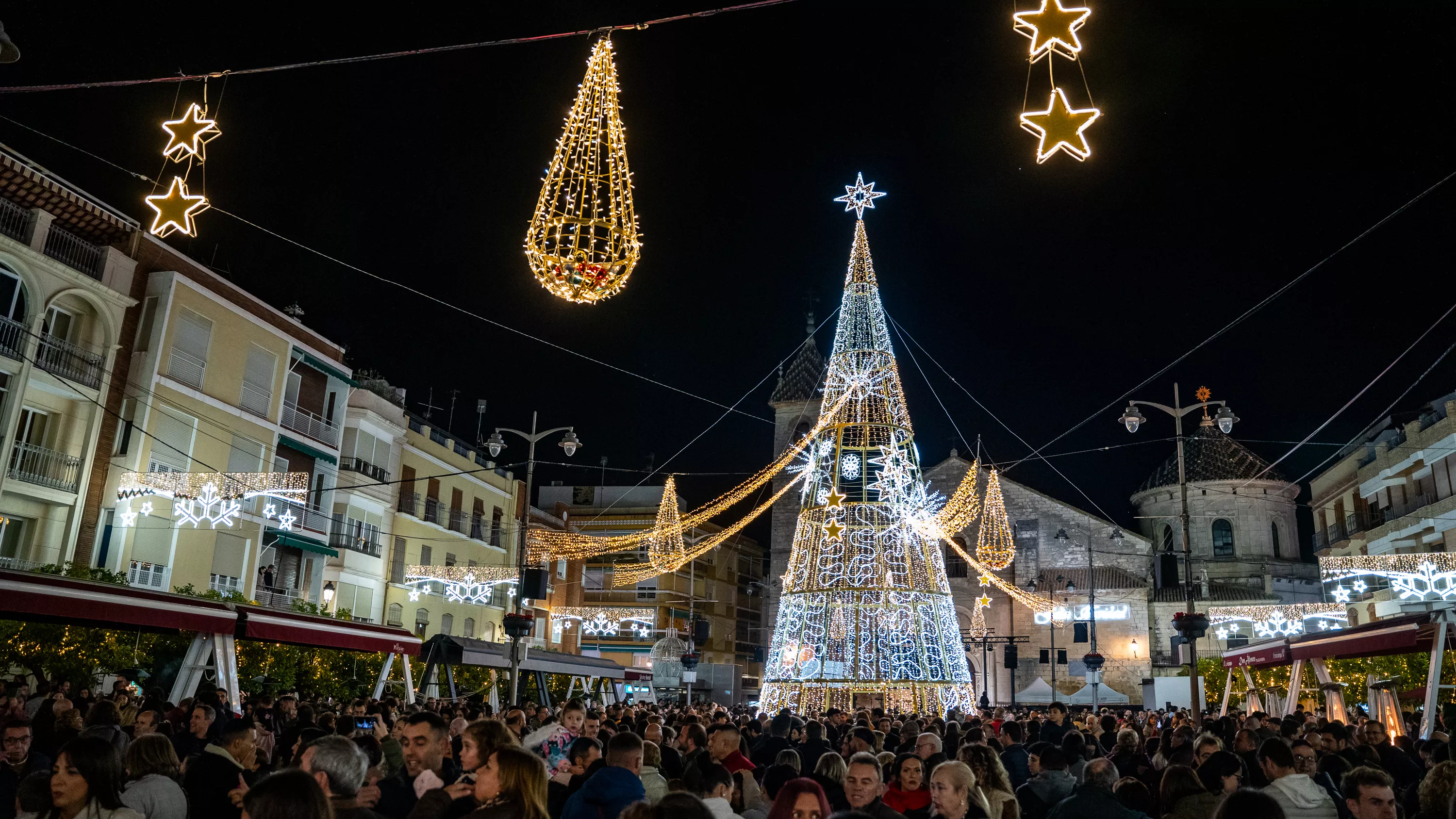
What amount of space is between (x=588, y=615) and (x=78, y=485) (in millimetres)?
30061

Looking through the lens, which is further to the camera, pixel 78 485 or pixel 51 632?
pixel 78 485

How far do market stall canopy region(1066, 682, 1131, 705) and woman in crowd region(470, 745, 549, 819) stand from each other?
3346cm

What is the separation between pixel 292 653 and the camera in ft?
79.4

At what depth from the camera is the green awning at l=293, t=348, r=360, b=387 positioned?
97.9 feet

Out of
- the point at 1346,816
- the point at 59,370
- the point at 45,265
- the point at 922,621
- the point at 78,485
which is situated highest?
the point at 45,265

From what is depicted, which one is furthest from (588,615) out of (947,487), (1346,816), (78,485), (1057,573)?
(1346,816)

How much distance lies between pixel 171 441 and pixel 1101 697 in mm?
34843

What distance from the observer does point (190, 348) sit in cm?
2530

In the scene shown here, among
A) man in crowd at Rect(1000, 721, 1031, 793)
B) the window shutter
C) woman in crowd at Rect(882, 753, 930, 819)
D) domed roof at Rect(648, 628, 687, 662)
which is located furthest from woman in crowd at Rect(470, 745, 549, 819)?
domed roof at Rect(648, 628, 687, 662)

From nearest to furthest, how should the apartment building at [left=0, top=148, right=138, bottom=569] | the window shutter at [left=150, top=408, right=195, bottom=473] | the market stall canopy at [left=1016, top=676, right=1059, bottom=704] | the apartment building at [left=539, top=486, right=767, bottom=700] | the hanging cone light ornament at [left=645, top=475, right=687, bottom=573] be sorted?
1. the apartment building at [left=0, top=148, right=138, bottom=569]
2. the window shutter at [left=150, top=408, right=195, bottom=473]
3. the hanging cone light ornament at [left=645, top=475, right=687, bottom=573]
4. the market stall canopy at [left=1016, top=676, right=1059, bottom=704]
5. the apartment building at [left=539, top=486, right=767, bottom=700]

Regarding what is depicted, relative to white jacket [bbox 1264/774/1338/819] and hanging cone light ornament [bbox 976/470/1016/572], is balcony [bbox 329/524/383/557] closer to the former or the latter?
hanging cone light ornament [bbox 976/470/1016/572]

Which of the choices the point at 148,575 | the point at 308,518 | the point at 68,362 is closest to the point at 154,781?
the point at 68,362

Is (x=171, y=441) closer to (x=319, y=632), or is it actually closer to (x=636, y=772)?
(x=319, y=632)

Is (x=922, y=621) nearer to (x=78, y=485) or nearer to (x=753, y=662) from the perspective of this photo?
(x=78, y=485)
